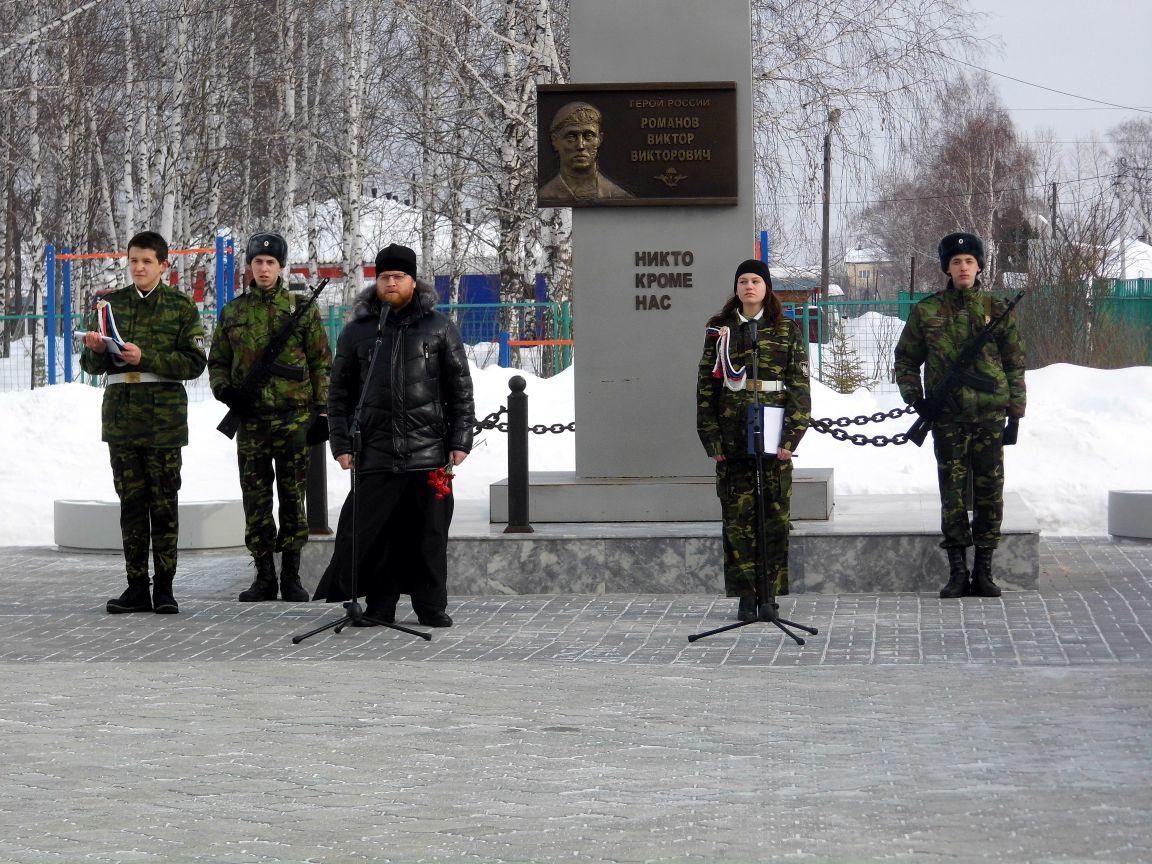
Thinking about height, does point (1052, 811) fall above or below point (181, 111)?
below

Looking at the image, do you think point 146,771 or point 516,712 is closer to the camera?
point 146,771

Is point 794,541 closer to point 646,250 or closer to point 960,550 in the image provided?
point 960,550

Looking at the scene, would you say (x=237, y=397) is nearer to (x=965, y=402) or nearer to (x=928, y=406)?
(x=928, y=406)

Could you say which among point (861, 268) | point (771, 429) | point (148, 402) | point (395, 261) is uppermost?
point (861, 268)

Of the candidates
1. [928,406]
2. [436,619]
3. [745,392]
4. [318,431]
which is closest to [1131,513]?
[928,406]

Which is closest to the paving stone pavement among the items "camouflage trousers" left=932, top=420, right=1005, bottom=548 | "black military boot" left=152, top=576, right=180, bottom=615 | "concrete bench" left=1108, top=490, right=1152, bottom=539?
"black military boot" left=152, top=576, right=180, bottom=615

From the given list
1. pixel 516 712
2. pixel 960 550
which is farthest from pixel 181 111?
pixel 516 712

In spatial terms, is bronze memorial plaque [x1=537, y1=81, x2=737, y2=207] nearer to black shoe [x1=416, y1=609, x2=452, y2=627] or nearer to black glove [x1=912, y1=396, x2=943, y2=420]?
black glove [x1=912, y1=396, x2=943, y2=420]

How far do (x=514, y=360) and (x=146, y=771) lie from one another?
2197cm

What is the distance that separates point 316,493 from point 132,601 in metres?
1.34

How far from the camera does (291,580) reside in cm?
1065

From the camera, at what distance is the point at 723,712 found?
7031 mm

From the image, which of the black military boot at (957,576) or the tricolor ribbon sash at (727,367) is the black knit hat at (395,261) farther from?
the black military boot at (957,576)

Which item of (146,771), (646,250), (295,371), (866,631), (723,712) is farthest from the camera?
(646,250)
